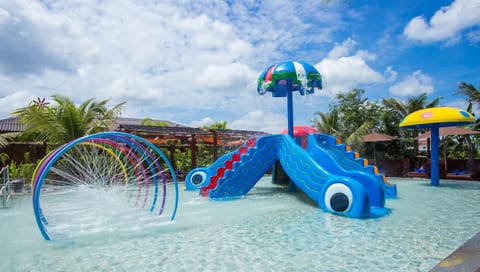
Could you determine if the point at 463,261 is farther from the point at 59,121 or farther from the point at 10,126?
the point at 10,126

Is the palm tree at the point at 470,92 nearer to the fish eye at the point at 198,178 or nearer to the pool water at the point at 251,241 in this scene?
the pool water at the point at 251,241

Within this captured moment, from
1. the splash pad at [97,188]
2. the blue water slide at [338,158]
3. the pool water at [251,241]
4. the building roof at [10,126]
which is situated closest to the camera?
the pool water at [251,241]

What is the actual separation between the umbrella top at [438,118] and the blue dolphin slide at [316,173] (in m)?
3.51

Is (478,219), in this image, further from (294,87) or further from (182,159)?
(182,159)

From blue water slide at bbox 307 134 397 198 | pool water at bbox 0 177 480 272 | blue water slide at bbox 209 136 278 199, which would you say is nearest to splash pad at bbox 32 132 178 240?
pool water at bbox 0 177 480 272

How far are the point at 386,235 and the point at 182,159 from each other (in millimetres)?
14575

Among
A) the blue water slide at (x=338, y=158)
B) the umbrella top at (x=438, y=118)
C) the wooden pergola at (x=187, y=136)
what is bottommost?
the blue water slide at (x=338, y=158)

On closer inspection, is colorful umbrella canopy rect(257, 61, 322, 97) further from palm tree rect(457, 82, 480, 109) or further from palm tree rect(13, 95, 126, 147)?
palm tree rect(457, 82, 480, 109)

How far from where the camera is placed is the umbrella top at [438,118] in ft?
39.2

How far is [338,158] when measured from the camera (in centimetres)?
1087

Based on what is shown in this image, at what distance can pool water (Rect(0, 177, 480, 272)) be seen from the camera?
4688mm

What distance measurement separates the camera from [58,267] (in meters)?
4.71

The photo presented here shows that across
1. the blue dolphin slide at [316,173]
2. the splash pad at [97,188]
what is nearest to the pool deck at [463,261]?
the blue dolphin slide at [316,173]

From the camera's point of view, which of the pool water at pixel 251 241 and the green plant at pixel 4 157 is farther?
the green plant at pixel 4 157
